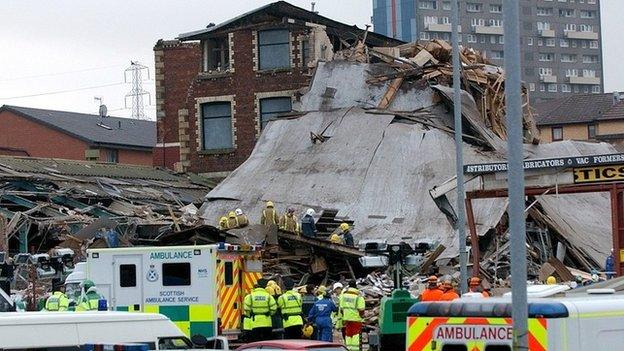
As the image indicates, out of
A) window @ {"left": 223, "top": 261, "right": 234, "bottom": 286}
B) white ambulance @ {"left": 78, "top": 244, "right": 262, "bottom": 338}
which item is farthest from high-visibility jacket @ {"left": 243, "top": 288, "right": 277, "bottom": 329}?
window @ {"left": 223, "top": 261, "right": 234, "bottom": 286}

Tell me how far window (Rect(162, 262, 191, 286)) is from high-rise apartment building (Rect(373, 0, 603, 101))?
463 ft

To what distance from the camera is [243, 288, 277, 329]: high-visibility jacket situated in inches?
928

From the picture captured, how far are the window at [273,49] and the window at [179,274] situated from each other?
31445 mm

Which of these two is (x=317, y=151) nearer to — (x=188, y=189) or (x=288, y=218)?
(x=288, y=218)

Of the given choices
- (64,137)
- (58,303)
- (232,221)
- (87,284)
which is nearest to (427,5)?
(64,137)

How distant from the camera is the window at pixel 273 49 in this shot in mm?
55031

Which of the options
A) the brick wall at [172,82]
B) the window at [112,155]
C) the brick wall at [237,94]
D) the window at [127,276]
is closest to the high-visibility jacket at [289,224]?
the window at [127,276]

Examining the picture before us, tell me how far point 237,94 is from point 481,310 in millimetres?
46234

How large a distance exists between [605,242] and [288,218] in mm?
9140

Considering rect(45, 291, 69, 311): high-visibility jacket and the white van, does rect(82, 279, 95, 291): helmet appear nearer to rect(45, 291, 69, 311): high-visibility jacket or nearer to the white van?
rect(45, 291, 69, 311): high-visibility jacket

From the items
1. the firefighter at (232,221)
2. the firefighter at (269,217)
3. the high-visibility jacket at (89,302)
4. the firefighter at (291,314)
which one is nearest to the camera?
the high-visibility jacket at (89,302)

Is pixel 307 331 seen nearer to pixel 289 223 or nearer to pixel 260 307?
pixel 260 307

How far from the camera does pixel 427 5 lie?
546 ft

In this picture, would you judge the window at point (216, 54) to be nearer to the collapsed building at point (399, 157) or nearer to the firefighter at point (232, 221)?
the collapsed building at point (399, 157)
